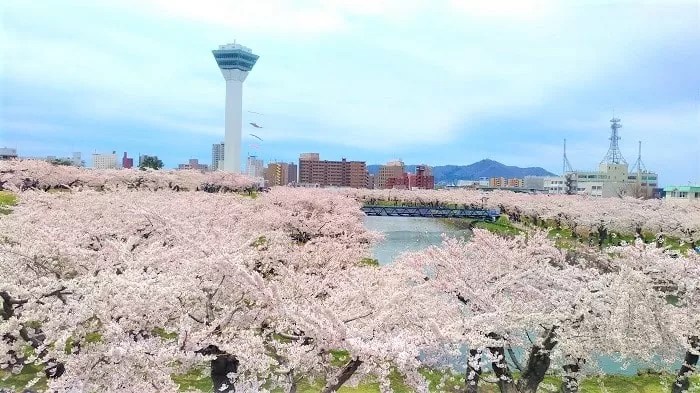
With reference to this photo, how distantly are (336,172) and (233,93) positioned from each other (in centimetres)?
3459

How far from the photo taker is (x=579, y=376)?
35.1 ft

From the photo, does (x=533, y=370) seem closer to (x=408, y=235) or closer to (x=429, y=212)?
(x=408, y=235)

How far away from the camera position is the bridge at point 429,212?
5294 centimetres

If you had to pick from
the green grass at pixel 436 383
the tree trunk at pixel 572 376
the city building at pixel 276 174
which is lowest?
the green grass at pixel 436 383

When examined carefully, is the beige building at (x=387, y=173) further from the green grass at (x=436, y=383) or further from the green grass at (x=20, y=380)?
the green grass at (x=20, y=380)

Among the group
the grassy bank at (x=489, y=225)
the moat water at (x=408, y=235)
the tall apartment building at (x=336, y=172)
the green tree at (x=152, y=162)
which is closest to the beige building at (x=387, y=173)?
the tall apartment building at (x=336, y=172)

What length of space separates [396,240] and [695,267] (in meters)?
33.2

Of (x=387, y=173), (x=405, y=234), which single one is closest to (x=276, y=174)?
(x=387, y=173)

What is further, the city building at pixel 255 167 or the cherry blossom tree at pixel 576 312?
the city building at pixel 255 167

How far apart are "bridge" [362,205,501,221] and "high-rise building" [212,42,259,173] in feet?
184

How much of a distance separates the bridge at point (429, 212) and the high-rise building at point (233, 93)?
56.0 m

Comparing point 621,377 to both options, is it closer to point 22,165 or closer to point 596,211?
point 596,211

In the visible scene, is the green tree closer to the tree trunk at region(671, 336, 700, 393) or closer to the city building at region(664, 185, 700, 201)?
the city building at region(664, 185, 700, 201)

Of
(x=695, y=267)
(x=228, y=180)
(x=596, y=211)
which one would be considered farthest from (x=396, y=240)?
(x=695, y=267)
